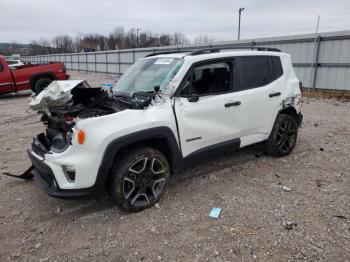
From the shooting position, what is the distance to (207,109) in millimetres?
3689

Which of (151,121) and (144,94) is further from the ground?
(144,94)

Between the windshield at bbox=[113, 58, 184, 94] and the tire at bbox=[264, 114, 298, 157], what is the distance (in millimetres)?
2104

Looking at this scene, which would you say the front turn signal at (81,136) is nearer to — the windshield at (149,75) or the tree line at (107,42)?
the windshield at (149,75)

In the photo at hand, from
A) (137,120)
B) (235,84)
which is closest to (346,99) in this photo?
(235,84)

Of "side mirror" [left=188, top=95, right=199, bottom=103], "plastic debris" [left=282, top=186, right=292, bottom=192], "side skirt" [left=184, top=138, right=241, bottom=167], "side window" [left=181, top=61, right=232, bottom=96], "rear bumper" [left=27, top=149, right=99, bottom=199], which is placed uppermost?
"side window" [left=181, top=61, right=232, bottom=96]

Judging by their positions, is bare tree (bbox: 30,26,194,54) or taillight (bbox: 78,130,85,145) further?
bare tree (bbox: 30,26,194,54)

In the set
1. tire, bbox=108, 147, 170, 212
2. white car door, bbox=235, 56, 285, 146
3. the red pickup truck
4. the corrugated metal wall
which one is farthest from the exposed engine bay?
the corrugated metal wall

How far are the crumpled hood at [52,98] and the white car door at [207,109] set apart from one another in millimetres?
1316

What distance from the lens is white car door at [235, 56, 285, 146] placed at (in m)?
4.18

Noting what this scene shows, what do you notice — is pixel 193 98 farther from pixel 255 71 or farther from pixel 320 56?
pixel 320 56

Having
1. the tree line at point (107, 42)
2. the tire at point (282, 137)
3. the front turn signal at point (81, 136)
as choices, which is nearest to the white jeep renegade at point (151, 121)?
the front turn signal at point (81, 136)

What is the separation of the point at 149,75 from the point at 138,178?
1480 mm

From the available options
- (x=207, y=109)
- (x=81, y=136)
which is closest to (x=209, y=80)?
(x=207, y=109)

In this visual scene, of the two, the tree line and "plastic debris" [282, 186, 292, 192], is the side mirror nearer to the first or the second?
"plastic debris" [282, 186, 292, 192]
